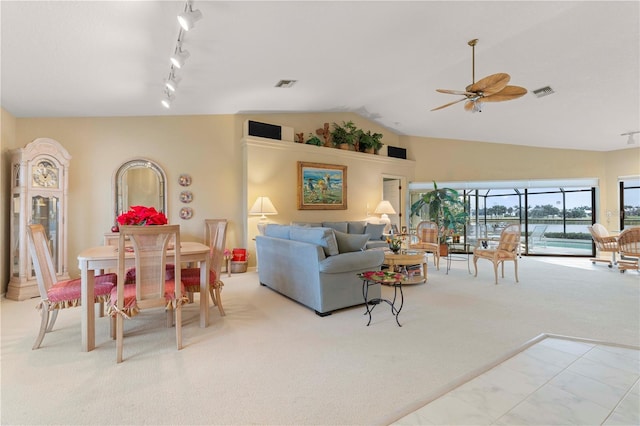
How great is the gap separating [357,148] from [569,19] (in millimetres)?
4435

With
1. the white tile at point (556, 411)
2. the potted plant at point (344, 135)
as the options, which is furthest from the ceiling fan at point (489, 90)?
the potted plant at point (344, 135)

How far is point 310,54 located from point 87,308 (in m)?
3.60

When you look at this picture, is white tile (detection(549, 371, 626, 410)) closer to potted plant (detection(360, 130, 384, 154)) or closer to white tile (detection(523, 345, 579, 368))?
white tile (detection(523, 345, 579, 368))

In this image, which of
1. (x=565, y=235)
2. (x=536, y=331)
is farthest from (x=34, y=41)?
(x=565, y=235)

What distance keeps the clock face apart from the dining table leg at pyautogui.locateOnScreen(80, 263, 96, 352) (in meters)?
2.64

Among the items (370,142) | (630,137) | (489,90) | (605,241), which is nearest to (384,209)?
(370,142)

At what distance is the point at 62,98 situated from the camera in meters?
4.06

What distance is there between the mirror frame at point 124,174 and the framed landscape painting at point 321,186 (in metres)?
2.54

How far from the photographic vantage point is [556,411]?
1791 mm

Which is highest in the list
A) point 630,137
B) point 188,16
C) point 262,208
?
point 188,16

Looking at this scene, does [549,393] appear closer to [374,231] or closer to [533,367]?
[533,367]

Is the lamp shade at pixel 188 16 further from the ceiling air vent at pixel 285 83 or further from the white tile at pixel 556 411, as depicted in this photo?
the white tile at pixel 556 411

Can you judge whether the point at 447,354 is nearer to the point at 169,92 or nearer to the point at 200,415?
the point at 200,415

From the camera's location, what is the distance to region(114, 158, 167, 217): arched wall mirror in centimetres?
505
